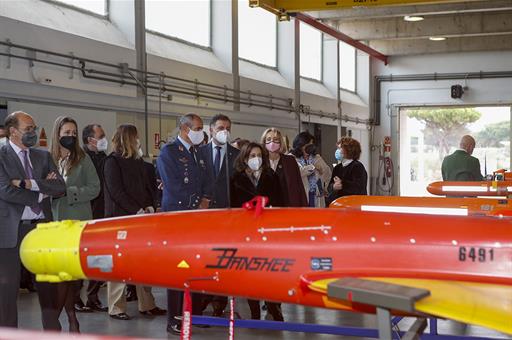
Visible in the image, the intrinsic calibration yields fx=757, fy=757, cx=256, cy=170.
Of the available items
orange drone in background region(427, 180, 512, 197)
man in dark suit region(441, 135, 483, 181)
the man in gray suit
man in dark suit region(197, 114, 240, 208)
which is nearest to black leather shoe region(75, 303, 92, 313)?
man in dark suit region(197, 114, 240, 208)

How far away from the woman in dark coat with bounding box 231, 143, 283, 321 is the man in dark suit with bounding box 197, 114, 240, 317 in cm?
16

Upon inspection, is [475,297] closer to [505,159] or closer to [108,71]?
[108,71]

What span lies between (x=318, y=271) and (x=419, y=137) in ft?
68.9

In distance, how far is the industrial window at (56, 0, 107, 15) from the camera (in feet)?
30.1

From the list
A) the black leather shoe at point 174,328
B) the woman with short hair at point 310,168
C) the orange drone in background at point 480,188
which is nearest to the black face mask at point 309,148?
the woman with short hair at point 310,168

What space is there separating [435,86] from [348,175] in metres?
12.1

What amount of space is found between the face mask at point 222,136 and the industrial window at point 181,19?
5.09 m

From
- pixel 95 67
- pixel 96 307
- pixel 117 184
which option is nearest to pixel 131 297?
pixel 96 307

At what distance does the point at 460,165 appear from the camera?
965 centimetres

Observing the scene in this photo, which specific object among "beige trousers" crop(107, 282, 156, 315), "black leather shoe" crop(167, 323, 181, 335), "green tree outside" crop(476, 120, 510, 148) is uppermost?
"green tree outside" crop(476, 120, 510, 148)

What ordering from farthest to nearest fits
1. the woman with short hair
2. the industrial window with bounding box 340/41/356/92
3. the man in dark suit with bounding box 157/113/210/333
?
→ the industrial window with bounding box 340/41/356/92
the woman with short hair
the man in dark suit with bounding box 157/113/210/333

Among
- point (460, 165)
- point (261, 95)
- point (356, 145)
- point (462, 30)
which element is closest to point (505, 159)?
point (462, 30)

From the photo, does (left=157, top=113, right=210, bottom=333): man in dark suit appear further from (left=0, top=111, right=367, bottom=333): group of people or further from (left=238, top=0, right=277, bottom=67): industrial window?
(left=238, top=0, right=277, bottom=67): industrial window

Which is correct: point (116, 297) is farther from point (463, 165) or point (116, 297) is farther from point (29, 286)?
point (463, 165)
